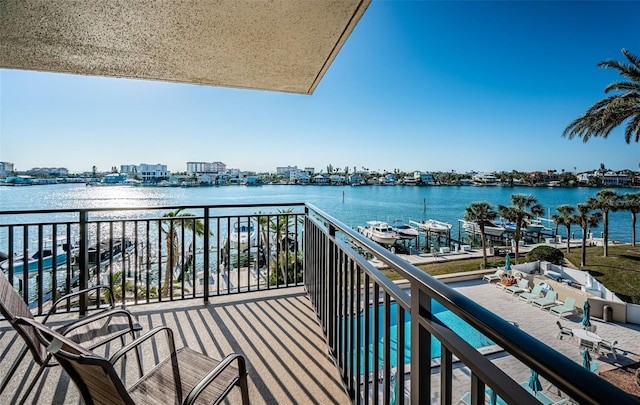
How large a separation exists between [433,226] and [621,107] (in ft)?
78.9

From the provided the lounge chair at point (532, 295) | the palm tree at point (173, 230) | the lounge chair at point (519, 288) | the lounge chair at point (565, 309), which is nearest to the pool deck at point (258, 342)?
the palm tree at point (173, 230)

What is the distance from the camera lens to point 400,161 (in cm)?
4544

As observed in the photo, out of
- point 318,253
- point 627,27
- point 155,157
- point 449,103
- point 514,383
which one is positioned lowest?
point 318,253

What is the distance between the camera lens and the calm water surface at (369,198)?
69.7ft

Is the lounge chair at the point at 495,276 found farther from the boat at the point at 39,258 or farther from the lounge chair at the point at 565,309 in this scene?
the boat at the point at 39,258

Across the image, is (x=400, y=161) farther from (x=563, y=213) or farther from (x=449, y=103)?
(x=563, y=213)

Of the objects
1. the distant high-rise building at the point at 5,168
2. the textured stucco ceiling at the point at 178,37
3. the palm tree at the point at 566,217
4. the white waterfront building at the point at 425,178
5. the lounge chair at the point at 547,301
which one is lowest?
the lounge chair at the point at 547,301

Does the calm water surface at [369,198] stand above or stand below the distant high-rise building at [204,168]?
below

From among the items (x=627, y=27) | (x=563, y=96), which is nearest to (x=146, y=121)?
(x=563, y=96)

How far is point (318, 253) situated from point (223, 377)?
124 centimetres

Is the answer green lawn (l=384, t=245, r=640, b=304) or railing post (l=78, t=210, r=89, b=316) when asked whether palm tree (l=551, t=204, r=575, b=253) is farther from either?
railing post (l=78, t=210, r=89, b=316)

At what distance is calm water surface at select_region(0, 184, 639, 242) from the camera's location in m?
21.2

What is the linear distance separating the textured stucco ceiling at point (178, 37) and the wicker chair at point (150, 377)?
178cm

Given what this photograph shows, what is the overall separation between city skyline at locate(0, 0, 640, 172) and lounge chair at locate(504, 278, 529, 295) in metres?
7.79
